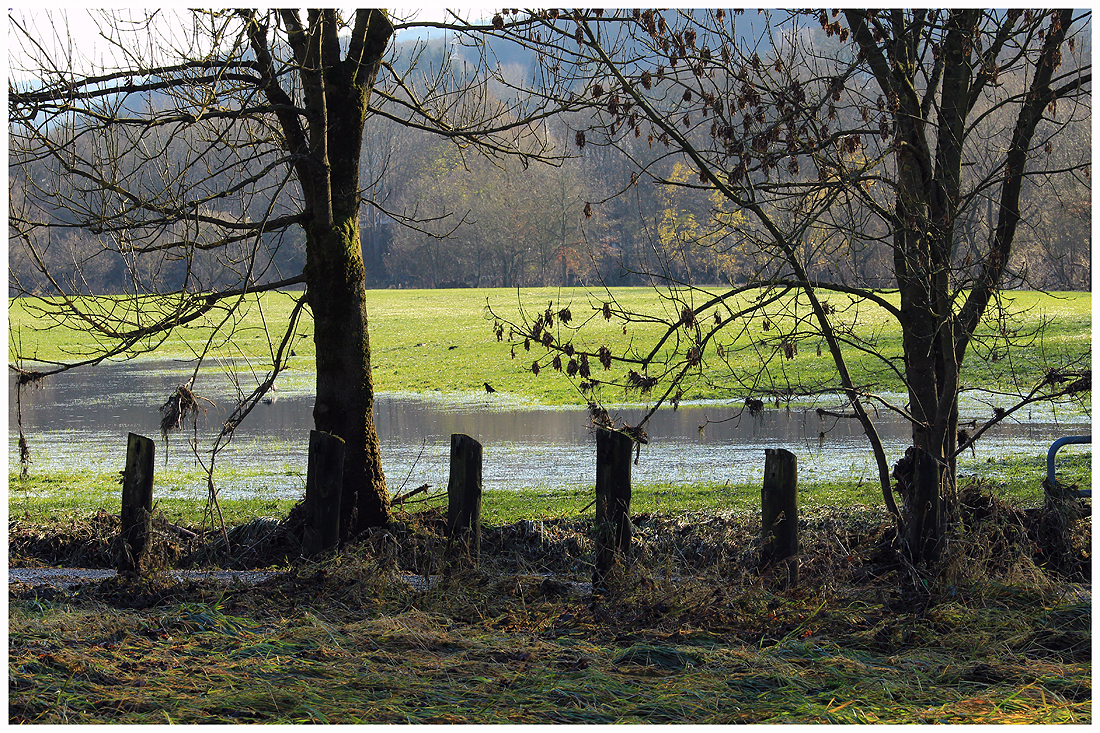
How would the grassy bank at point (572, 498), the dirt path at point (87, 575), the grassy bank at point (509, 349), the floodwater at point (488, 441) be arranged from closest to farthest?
1. the dirt path at point (87, 575)
2. the grassy bank at point (572, 498)
3. the floodwater at point (488, 441)
4. the grassy bank at point (509, 349)

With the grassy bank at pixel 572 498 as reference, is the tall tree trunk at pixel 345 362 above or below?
above

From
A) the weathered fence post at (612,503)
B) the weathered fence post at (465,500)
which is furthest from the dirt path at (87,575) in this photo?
the weathered fence post at (612,503)

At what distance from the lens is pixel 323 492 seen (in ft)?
23.4

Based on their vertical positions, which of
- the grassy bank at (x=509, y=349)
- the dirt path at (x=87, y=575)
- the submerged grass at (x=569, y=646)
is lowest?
the dirt path at (x=87, y=575)

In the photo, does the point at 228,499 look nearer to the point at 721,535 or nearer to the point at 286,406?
the point at 721,535

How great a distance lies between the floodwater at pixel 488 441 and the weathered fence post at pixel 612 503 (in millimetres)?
2879

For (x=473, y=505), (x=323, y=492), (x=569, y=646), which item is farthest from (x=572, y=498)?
(x=569, y=646)

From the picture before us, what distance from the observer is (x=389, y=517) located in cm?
828

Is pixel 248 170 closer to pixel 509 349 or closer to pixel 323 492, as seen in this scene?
pixel 323 492

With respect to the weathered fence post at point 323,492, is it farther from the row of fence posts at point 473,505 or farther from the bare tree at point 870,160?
the bare tree at point 870,160

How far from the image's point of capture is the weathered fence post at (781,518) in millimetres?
6347

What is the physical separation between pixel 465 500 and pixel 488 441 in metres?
8.55

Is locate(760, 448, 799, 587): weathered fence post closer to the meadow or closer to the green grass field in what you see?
the meadow

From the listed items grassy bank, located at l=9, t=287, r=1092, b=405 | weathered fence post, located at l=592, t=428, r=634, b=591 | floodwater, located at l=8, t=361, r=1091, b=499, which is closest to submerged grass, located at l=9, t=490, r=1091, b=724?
weathered fence post, located at l=592, t=428, r=634, b=591
